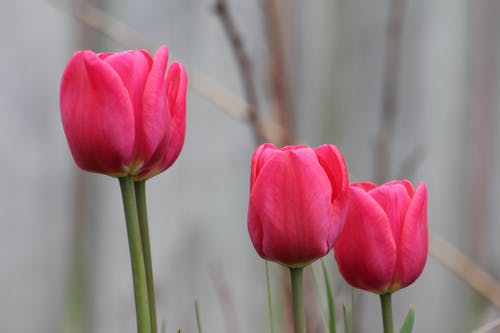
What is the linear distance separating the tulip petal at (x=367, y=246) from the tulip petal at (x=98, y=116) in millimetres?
83

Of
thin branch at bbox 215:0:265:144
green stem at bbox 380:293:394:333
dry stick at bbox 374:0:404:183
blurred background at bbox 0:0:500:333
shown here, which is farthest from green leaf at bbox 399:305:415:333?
blurred background at bbox 0:0:500:333

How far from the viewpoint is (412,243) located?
0.30m

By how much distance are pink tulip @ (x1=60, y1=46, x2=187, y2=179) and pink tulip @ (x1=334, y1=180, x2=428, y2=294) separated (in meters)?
0.07

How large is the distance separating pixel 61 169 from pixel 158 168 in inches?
52.0

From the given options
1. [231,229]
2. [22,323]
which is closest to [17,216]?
[22,323]

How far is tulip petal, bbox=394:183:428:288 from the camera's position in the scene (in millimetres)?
304

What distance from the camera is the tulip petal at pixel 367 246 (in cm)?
30

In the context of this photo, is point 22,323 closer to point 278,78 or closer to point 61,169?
point 61,169

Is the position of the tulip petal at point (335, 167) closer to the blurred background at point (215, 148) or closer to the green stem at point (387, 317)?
the green stem at point (387, 317)

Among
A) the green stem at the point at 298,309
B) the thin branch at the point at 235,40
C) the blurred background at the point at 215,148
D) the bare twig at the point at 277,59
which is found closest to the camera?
the green stem at the point at 298,309

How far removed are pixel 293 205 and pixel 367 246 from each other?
36mm

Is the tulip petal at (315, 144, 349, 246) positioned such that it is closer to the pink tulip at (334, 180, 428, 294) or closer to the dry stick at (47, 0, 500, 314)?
the pink tulip at (334, 180, 428, 294)

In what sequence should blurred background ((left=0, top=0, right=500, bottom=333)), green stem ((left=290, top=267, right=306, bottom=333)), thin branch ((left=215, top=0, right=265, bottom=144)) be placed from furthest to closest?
blurred background ((left=0, top=0, right=500, bottom=333))
thin branch ((left=215, top=0, right=265, bottom=144))
green stem ((left=290, top=267, right=306, bottom=333))

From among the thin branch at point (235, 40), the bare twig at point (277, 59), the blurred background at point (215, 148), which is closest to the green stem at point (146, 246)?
the thin branch at point (235, 40)
